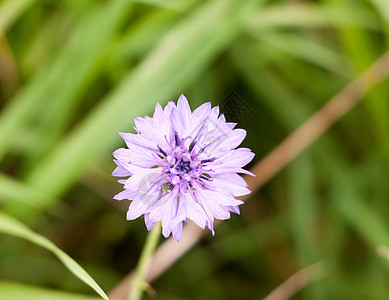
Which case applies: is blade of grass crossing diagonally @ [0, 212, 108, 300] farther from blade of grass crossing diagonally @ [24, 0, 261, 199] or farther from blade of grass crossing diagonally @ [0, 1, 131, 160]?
→ blade of grass crossing diagonally @ [0, 1, 131, 160]

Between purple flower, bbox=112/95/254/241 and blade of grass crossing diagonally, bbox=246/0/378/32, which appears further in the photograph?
blade of grass crossing diagonally, bbox=246/0/378/32

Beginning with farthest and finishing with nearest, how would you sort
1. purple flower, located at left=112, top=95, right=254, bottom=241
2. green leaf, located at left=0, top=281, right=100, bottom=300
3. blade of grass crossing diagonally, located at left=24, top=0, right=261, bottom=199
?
1. blade of grass crossing diagonally, located at left=24, top=0, right=261, bottom=199
2. green leaf, located at left=0, top=281, right=100, bottom=300
3. purple flower, located at left=112, top=95, right=254, bottom=241

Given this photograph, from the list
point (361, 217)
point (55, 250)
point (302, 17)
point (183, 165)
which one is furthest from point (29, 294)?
point (302, 17)

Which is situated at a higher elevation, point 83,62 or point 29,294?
point 83,62

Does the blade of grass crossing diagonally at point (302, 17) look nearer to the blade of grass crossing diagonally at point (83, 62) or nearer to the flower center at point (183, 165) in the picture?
the blade of grass crossing diagonally at point (83, 62)

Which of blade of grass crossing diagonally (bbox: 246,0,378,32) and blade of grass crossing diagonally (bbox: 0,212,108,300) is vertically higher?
blade of grass crossing diagonally (bbox: 246,0,378,32)

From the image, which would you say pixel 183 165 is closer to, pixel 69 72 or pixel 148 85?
pixel 148 85

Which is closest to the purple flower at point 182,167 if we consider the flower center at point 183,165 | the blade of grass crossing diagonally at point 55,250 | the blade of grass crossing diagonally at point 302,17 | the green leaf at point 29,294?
the flower center at point 183,165

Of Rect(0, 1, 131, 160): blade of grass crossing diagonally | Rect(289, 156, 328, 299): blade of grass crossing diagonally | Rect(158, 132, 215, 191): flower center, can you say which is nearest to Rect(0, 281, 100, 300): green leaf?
Rect(0, 1, 131, 160): blade of grass crossing diagonally
